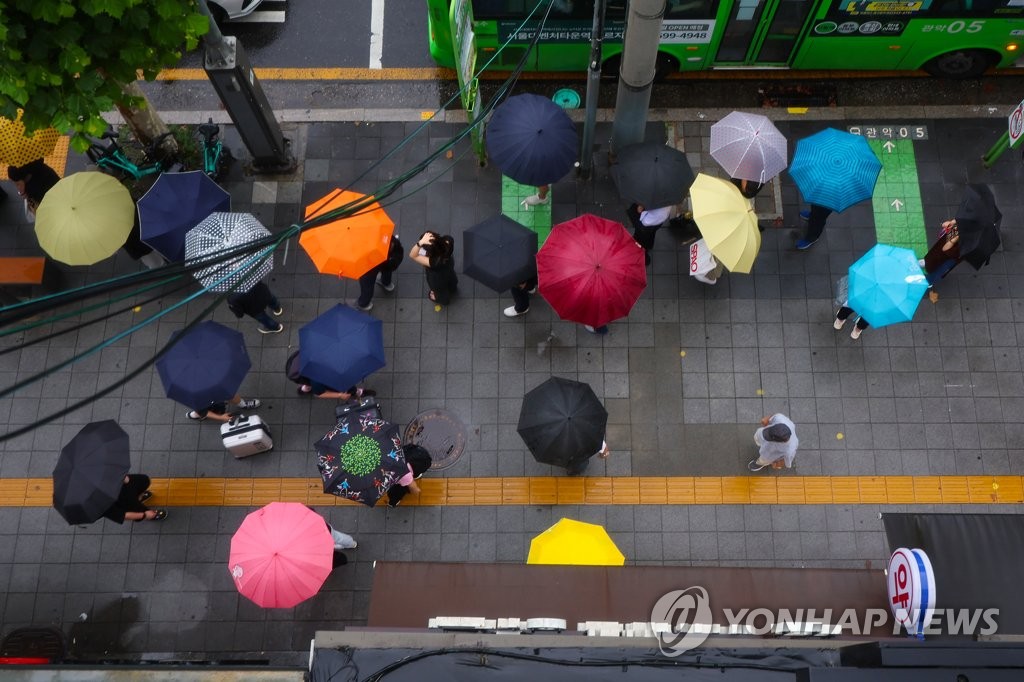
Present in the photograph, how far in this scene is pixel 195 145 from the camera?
42.5 ft

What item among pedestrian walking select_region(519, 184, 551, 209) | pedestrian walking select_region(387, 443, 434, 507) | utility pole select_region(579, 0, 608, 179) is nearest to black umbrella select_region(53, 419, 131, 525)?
pedestrian walking select_region(387, 443, 434, 507)

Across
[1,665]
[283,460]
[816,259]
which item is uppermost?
[816,259]

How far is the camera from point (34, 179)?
11.5 meters

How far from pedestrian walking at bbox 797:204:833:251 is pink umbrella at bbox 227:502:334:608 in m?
8.03

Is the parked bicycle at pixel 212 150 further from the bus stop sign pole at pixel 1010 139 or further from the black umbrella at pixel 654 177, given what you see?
the bus stop sign pole at pixel 1010 139

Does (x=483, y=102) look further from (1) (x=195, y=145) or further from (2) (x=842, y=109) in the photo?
(2) (x=842, y=109)

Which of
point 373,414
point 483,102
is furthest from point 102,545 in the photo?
point 483,102

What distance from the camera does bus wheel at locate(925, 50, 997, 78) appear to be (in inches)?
506

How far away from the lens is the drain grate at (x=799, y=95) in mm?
13312

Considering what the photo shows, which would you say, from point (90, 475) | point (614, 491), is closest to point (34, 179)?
point (90, 475)

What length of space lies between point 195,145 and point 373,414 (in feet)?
20.2

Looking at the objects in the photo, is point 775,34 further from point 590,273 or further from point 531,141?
point 590,273

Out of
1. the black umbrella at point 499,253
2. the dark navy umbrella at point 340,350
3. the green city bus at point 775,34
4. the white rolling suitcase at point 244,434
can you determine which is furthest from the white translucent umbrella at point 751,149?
the white rolling suitcase at point 244,434

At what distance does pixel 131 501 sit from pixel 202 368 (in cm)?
202
